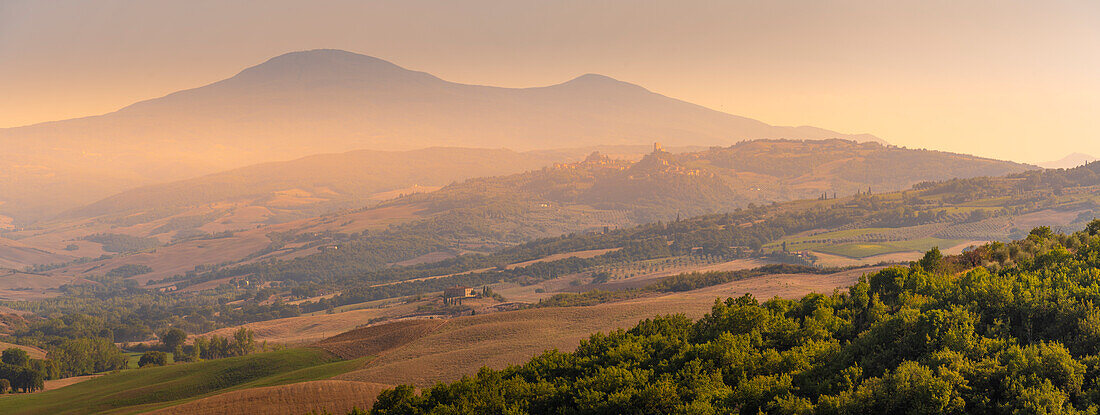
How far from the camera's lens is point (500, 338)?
85.7m

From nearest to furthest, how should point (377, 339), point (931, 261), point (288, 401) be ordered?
point (931, 261), point (288, 401), point (377, 339)

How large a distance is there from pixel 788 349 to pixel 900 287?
11.2m

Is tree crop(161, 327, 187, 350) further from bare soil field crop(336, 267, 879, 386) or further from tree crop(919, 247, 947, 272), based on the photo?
tree crop(919, 247, 947, 272)

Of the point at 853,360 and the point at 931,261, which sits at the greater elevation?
the point at 931,261

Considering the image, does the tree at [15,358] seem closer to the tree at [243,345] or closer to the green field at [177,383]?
the tree at [243,345]

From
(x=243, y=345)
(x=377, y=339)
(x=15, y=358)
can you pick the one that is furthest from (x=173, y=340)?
(x=377, y=339)

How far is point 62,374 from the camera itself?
137625mm

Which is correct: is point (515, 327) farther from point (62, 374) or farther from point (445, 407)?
A: point (62, 374)

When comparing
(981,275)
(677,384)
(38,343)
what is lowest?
(38,343)

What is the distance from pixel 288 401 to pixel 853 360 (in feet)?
142

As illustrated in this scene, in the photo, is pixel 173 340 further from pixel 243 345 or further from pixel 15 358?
pixel 15 358

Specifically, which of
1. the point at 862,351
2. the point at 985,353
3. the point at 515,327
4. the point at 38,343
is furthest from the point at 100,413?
the point at 38,343

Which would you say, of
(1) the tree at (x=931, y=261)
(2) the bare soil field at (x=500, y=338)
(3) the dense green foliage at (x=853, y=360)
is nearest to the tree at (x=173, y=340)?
(2) the bare soil field at (x=500, y=338)

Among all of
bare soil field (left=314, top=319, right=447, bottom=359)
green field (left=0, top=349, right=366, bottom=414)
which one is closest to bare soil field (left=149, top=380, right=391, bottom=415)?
green field (left=0, top=349, right=366, bottom=414)
